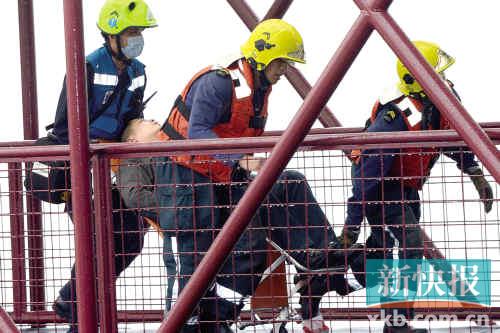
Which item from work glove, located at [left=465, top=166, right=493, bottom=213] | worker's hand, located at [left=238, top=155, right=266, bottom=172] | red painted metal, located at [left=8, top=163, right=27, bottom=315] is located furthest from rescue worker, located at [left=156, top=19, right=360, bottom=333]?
red painted metal, located at [left=8, top=163, right=27, bottom=315]

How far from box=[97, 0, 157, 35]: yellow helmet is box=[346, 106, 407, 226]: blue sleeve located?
1450 millimetres

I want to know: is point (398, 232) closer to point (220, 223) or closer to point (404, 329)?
point (404, 329)

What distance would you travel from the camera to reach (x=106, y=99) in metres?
7.38

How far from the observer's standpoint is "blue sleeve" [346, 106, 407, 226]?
22.8 feet

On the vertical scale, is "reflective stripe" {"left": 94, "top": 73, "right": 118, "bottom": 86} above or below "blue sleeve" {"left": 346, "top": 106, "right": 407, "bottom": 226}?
above

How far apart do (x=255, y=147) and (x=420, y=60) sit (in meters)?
0.91

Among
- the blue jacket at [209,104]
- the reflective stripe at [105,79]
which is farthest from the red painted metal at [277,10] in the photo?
the blue jacket at [209,104]

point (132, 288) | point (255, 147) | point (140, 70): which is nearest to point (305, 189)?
point (255, 147)

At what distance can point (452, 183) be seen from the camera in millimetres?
6094

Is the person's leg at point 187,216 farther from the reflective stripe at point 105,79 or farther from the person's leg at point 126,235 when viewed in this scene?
the reflective stripe at point 105,79

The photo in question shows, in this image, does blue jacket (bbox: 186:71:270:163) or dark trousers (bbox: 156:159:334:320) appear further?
blue jacket (bbox: 186:71:270:163)

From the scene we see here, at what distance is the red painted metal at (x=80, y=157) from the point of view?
5.93 metres

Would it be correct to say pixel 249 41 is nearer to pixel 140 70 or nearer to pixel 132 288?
pixel 140 70

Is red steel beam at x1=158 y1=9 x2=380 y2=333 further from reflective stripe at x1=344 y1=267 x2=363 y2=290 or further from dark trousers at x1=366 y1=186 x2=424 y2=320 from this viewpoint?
dark trousers at x1=366 y1=186 x2=424 y2=320
